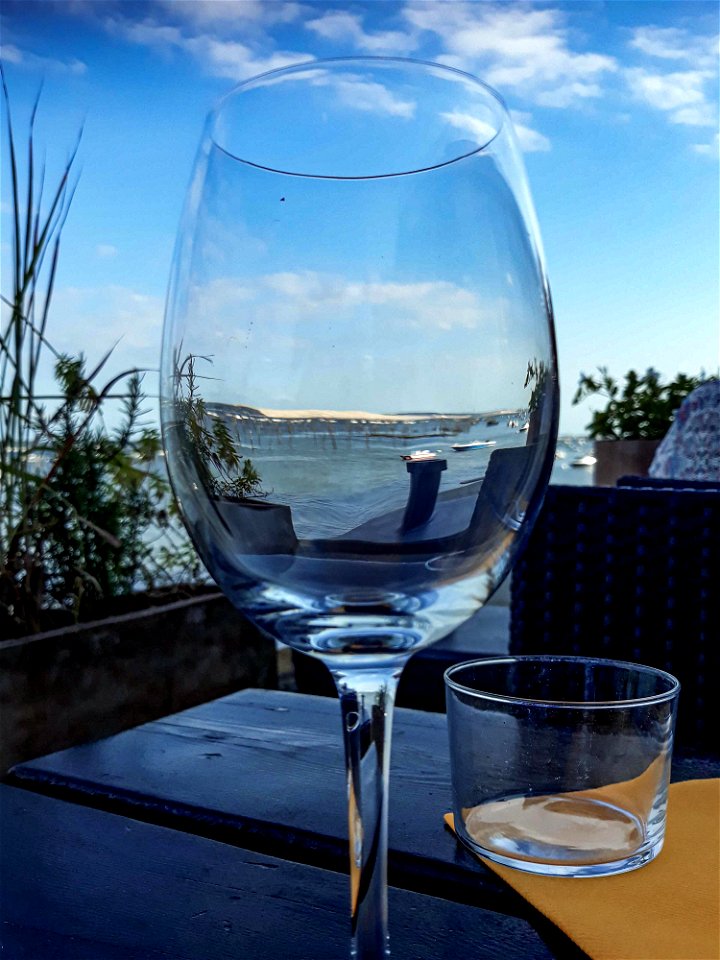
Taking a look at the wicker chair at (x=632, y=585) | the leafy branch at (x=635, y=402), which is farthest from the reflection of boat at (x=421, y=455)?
the leafy branch at (x=635, y=402)

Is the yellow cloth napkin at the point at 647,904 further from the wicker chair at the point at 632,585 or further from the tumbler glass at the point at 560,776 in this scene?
the wicker chair at the point at 632,585

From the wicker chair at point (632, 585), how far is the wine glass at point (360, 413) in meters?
0.68

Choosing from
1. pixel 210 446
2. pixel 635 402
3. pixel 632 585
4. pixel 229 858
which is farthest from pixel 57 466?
pixel 635 402

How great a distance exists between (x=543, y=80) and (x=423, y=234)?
14.6ft

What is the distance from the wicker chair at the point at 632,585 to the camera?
3.12 feet

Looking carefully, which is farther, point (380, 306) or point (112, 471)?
point (112, 471)

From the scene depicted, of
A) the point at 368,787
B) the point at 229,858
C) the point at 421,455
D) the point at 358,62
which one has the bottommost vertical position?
the point at 229,858

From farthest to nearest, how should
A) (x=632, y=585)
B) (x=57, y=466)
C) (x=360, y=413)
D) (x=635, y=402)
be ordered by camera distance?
(x=635, y=402), (x=57, y=466), (x=632, y=585), (x=360, y=413)

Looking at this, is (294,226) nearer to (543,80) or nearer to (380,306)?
(380,306)

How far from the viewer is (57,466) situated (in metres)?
1.40

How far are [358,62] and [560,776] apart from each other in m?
0.34

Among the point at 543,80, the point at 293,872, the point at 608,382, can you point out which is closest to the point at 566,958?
the point at 293,872

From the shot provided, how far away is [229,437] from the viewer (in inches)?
10.2

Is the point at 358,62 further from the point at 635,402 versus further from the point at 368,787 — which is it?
the point at 635,402
